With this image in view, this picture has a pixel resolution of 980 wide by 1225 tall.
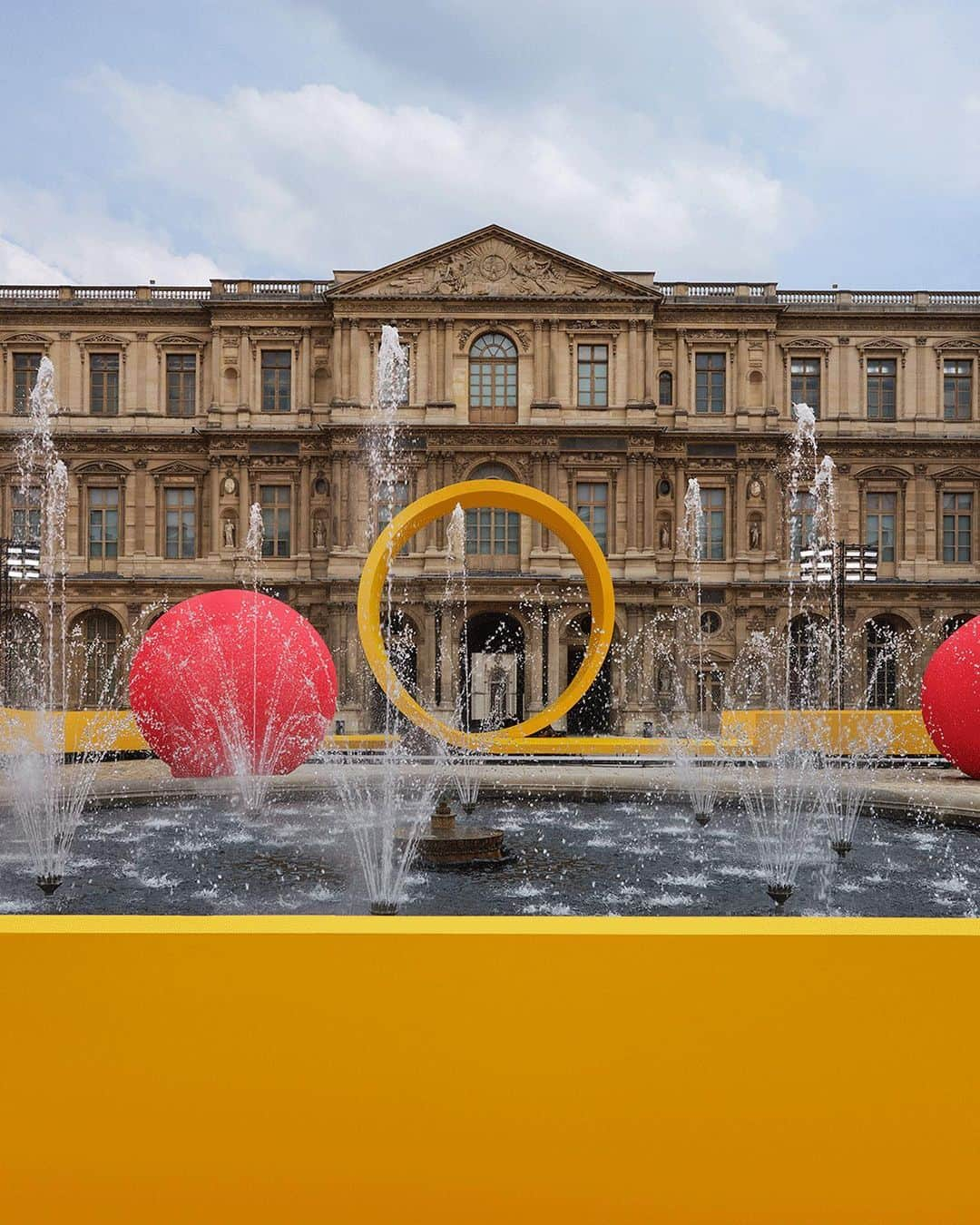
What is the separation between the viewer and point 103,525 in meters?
35.3

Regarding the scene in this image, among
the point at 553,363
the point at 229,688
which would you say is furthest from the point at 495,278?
the point at 229,688

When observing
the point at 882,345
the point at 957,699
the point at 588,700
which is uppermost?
the point at 882,345

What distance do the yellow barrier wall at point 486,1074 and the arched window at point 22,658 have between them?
101 feet

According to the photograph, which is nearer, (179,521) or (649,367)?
(649,367)

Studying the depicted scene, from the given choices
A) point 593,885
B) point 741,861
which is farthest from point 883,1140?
point 741,861

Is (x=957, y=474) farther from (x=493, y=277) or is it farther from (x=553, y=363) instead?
(x=493, y=277)

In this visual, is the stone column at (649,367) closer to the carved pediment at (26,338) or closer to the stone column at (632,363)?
the stone column at (632,363)

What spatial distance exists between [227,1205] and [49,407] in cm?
3524

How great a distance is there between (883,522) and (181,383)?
22985 millimetres

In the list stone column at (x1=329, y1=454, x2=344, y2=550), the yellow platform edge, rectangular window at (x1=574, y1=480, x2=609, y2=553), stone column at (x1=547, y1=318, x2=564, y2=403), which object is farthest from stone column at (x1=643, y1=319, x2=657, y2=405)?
the yellow platform edge

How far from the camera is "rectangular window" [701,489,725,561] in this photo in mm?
34719

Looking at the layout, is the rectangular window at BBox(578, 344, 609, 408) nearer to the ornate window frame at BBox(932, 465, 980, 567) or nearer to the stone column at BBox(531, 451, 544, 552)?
the stone column at BBox(531, 451, 544, 552)

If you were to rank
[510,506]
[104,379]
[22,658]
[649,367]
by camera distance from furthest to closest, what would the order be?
[104,379] → [22,658] → [649,367] → [510,506]

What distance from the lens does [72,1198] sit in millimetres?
3068
